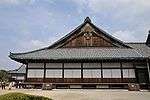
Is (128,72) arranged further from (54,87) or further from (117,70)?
(54,87)

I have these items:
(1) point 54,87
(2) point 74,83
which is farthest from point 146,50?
(1) point 54,87

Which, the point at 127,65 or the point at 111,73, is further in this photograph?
the point at 127,65

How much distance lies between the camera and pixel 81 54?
2919 cm

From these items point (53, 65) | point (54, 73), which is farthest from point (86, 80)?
point (53, 65)

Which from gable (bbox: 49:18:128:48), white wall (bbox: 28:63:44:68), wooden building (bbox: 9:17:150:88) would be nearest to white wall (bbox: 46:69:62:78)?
→ wooden building (bbox: 9:17:150:88)

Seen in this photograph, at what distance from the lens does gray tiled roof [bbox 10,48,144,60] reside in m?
28.1

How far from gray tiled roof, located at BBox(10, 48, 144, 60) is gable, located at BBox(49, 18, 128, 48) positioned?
72cm

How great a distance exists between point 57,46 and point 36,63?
4071 millimetres

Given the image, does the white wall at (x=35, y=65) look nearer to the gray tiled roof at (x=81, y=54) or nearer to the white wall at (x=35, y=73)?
the white wall at (x=35, y=73)

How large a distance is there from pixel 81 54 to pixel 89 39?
2.99 meters

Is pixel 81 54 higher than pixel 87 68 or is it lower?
higher

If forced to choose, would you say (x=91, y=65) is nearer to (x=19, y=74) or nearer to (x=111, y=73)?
(x=111, y=73)

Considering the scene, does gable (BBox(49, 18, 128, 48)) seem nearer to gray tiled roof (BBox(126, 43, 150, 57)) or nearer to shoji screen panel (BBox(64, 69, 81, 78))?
gray tiled roof (BBox(126, 43, 150, 57))

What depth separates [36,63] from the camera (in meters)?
29.2
